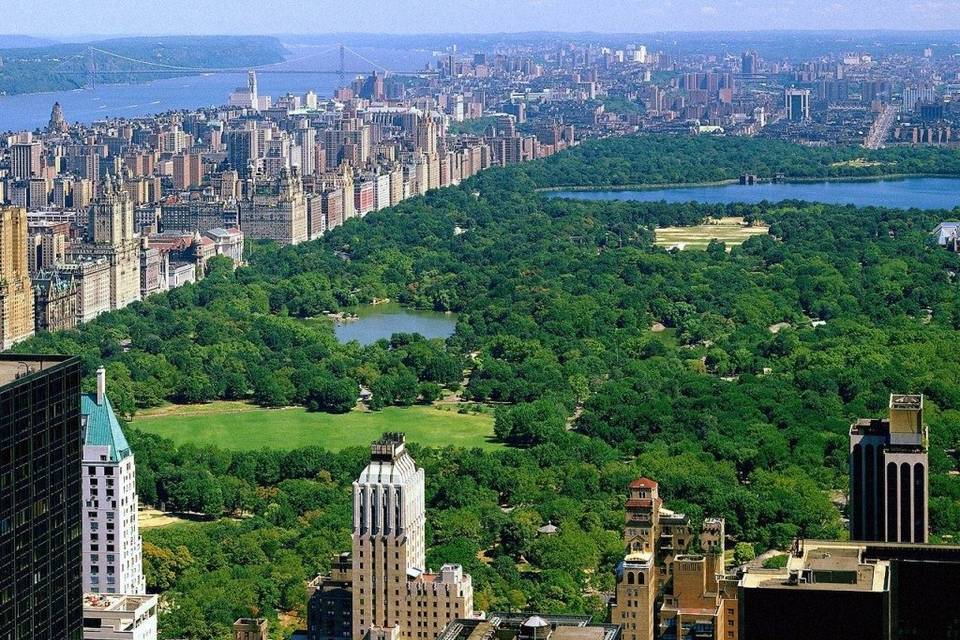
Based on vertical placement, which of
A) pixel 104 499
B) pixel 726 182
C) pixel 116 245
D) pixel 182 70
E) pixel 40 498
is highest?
pixel 40 498

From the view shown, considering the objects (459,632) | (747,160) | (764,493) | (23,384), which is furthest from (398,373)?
(747,160)

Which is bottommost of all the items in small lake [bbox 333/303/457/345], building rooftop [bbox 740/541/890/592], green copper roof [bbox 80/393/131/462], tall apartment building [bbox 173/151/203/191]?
small lake [bbox 333/303/457/345]

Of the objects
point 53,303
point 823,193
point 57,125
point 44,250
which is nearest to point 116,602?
point 53,303

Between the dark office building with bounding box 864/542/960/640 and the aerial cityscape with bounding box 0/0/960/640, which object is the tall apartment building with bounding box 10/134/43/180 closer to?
the aerial cityscape with bounding box 0/0/960/640

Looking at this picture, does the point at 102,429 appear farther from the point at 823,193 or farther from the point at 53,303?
the point at 823,193

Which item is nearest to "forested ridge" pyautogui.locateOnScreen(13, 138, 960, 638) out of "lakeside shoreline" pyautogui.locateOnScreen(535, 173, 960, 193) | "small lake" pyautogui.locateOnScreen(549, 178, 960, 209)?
"small lake" pyautogui.locateOnScreen(549, 178, 960, 209)
